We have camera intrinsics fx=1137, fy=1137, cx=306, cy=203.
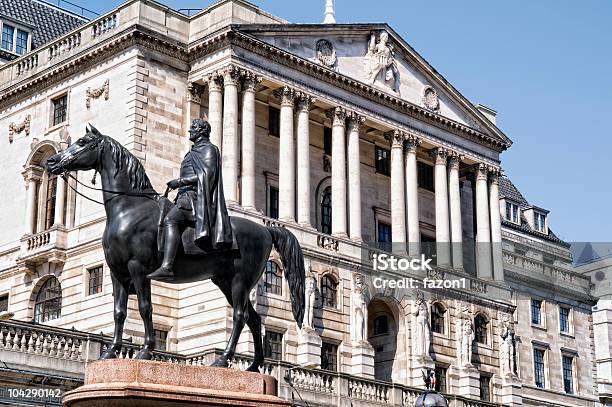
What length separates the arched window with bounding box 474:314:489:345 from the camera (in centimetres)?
6444

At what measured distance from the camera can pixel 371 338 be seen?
61875 mm

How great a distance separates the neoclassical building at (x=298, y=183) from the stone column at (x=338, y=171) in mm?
99

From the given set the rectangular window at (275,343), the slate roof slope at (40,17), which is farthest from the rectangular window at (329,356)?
the slate roof slope at (40,17)

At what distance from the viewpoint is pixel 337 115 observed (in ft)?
196

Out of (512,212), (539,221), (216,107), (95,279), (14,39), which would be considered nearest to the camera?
(95,279)

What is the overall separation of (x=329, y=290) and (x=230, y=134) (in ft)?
30.5

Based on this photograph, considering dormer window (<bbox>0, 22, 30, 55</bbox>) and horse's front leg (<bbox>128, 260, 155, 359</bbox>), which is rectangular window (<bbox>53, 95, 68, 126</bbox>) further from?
horse's front leg (<bbox>128, 260, 155, 359</bbox>)

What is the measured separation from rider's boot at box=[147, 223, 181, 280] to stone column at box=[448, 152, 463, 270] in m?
46.1

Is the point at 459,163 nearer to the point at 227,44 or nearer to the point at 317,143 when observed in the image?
the point at 317,143

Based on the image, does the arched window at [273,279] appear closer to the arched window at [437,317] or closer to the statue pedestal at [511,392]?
the arched window at [437,317]

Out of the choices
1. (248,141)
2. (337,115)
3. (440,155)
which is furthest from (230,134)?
(440,155)

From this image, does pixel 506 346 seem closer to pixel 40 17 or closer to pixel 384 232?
pixel 384 232

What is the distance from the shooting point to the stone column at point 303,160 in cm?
5688

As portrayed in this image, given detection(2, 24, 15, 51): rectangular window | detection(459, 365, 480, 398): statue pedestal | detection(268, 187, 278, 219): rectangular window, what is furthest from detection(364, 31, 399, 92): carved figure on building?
detection(2, 24, 15, 51): rectangular window
